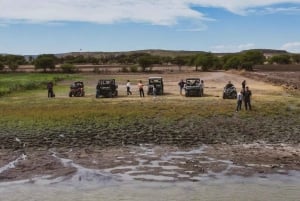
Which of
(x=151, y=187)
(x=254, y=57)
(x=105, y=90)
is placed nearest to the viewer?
(x=151, y=187)

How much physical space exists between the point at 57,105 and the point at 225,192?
2593 cm

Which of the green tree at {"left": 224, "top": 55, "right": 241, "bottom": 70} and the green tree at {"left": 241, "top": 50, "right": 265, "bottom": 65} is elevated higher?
the green tree at {"left": 241, "top": 50, "right": 265, "bottom": 65}

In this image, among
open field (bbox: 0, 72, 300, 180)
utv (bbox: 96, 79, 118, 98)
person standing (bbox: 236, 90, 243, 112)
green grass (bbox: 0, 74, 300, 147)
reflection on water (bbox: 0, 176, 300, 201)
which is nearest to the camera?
reflection on water (bbox: 0, 176, 300, 201)

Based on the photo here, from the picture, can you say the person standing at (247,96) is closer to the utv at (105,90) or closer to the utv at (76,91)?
the utv at (105,90)

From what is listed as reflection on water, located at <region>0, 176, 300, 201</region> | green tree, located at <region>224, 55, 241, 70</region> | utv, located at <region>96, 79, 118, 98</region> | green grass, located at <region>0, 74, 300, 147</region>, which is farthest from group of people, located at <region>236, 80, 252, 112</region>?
green tree, located at <region>224, 55, 241, 70</region>

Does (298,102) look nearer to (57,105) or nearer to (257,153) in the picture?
(57,105)

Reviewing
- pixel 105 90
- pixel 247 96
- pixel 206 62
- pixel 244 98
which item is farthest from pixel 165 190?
pixel 206 62

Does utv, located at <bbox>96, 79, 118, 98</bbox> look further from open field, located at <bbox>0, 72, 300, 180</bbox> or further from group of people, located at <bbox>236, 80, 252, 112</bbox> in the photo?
group of people, located at <bbox>236, 80, 252, 112</bbox>

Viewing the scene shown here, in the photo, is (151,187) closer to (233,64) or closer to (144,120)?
(144,120)

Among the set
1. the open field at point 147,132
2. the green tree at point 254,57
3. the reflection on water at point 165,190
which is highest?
the green tree at point 254,57

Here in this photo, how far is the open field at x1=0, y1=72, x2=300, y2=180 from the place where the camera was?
19.8 meters

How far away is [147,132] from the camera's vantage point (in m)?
26.9

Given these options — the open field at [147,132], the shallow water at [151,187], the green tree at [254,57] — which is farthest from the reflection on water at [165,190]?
the green tree at [254,57]

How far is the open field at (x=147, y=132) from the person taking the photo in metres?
19.8
